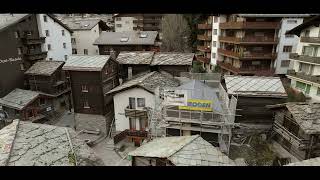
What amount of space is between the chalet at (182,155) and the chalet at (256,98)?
23.7 ft

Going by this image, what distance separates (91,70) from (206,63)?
26561 millimetres

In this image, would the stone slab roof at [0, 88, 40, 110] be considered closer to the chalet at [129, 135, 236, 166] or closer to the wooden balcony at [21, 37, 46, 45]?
the wooden balcony at [21, 37, 46, 45]

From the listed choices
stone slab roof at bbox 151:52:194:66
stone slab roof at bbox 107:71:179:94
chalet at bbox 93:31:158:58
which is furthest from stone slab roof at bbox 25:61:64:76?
stone slab roof at bbox 151:52:194:66

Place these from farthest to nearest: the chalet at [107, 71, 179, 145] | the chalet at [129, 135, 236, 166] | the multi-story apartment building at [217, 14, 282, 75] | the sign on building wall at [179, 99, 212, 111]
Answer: the multi-story apartment building at [217, 14, 282, 75] → the chalet at [107, 71, 179, 145] → the sign on building wall at [179, 99, 212, 111] → the chalet at [129, 135, 236, 166]

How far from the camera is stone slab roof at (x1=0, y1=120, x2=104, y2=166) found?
11391 mm

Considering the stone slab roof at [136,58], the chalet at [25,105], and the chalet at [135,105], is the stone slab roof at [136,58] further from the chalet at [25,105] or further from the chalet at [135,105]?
the chalet at [25,105]

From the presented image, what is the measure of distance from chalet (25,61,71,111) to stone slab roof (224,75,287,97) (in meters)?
21.4

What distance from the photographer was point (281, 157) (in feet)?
57.6

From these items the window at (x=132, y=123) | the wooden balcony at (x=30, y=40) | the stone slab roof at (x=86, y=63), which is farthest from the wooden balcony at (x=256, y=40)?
the wooden balcony at (x=30, y=40)

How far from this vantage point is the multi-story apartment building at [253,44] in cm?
3306

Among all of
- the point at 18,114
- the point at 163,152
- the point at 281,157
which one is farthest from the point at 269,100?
the point at 18,114

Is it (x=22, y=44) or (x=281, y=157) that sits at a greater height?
(x=22, y=44)

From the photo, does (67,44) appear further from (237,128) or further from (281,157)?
(281,157)

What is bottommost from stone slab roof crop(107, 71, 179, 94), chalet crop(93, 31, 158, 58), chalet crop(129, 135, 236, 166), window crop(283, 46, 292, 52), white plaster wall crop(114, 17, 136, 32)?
chalet crop(129, 135, 236, 166)
